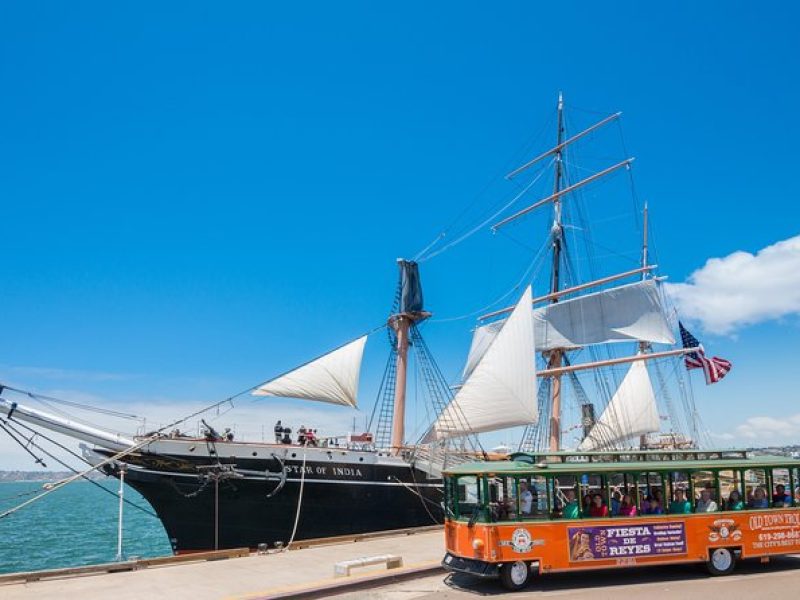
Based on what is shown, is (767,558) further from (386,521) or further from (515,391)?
(515,391)

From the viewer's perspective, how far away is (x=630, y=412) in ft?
176

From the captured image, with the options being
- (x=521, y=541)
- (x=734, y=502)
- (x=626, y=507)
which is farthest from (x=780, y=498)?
(x=521, y=541)

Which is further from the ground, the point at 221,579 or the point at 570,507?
the point at 570,507

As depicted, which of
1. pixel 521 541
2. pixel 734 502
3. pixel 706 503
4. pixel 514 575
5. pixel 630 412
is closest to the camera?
pixel 514 575

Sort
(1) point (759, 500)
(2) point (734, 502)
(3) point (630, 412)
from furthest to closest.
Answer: (3) point (630, 412), (1) point (759, 500), (2) point (734, 502)

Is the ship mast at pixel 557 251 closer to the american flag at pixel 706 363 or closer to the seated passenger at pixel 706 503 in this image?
the american flag at pixel 706 363

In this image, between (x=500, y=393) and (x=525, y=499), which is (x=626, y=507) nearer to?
(x=525, y=499)

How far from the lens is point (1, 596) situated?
403 inches

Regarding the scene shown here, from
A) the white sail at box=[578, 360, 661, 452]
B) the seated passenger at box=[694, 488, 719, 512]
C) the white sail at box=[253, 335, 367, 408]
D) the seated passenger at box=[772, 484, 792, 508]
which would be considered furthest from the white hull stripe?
the white sail at box=[578, 360, 661, 452]

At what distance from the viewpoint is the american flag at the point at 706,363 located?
39625 mm

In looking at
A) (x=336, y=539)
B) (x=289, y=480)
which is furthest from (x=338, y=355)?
(x=336, y=539)

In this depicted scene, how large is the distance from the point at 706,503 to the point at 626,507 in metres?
1.66

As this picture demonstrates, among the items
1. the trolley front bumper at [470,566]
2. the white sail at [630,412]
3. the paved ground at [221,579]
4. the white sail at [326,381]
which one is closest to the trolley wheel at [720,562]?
the trolley front bumper at [470,566]

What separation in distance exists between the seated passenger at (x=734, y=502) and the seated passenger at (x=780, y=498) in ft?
2.69
